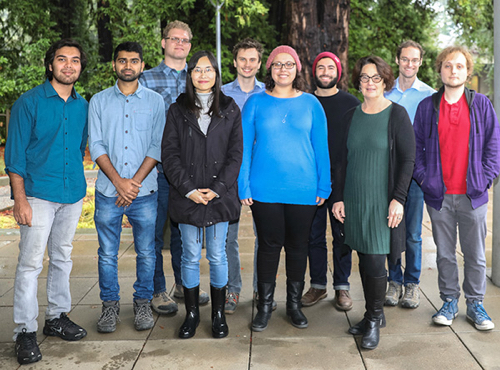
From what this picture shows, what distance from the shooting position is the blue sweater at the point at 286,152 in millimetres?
4148

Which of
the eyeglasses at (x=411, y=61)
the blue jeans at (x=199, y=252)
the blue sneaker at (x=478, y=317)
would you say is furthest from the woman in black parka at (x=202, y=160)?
the blue sneaker at (x=478, y=317)

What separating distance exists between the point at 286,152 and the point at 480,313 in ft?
6.48

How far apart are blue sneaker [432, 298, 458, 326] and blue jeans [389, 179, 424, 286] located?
18.8 inches

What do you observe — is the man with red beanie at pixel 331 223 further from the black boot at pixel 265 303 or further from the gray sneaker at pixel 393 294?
the black boot at pixel 265 303

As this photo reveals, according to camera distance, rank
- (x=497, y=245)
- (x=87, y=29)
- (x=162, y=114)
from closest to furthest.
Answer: (x=162, y=114) < (x=497, y=245) < (x=87, y=29)

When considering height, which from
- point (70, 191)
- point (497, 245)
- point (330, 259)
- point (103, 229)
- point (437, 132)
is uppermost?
point (437, 132)

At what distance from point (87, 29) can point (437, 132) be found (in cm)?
1806

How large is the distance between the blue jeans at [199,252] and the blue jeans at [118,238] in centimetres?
37

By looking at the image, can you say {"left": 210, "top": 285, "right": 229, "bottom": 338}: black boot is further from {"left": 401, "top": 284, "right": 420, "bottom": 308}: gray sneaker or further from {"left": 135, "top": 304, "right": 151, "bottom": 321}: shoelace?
{"left": 401, "top": 284, "right": 420, "bottom": 308}: gray sneaker

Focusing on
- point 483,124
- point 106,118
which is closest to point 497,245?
point 483,124

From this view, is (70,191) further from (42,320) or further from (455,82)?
(455,82)

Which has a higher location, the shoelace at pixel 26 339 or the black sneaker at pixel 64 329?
the shoelace at pixel 26 339

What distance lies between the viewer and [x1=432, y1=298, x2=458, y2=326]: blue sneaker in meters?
4.34

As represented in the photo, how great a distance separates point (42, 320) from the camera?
15.1ft
